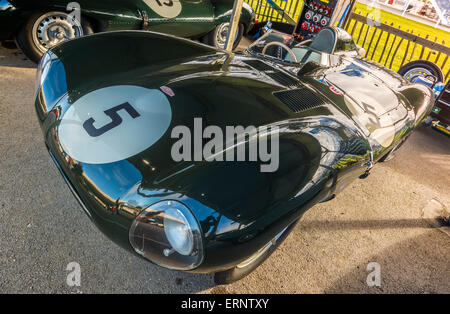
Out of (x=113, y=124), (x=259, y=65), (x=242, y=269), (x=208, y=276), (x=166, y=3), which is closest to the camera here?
(x=113, y=124)

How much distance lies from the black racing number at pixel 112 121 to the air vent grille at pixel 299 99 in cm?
96

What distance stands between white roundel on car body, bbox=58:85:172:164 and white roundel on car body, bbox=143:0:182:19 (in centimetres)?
296

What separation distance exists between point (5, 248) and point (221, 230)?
149cm

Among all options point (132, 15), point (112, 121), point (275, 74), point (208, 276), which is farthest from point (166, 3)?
point (208, 276)

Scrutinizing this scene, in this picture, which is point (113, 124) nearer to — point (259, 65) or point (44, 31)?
point (259, 65)

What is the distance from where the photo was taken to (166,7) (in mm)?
4293

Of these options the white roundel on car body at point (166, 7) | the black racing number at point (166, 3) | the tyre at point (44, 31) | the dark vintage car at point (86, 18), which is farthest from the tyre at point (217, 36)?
the tyre at point (44, 31)

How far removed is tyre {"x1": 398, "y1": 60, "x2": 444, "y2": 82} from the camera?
17.0 ft

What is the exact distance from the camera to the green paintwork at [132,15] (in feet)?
11.0

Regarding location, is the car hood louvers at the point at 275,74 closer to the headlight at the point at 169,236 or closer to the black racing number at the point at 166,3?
the headlight at the point at 169,236

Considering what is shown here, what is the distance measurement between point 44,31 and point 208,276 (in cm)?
357

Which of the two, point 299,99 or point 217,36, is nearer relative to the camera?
point 299,99

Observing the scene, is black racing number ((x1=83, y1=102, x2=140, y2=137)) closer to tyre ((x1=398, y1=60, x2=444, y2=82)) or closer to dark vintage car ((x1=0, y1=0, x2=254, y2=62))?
dark vintage car ((x1=0, y1=0, x2=254, y2=62))
